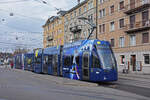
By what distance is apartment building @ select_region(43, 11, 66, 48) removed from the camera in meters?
62.0

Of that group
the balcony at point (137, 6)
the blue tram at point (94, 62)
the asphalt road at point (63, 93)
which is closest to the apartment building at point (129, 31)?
the balcony at point (137, 6)

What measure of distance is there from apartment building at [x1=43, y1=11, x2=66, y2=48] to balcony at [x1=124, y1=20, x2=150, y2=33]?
2816 centimetres

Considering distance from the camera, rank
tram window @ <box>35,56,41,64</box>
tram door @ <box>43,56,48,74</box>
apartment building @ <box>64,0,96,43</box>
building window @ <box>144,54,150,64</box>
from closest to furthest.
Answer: tram door @ <box>43,56,48,74</box>
tram window @ <box>35,56,41,64</box>
building window @ <box>144,54,150,64</box>
apartment building @ <box>64,0,96,43</box>

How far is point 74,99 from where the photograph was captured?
9281 millimetres

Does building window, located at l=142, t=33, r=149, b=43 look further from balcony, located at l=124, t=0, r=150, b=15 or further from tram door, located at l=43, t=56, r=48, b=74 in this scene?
tram door, located at l=43, t=56, r=48, b=74

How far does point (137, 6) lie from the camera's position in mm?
32469

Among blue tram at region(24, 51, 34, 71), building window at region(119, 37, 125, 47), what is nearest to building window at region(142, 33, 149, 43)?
building window at region(119, 37, 125, 47)

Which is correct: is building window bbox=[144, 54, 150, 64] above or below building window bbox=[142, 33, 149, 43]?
below

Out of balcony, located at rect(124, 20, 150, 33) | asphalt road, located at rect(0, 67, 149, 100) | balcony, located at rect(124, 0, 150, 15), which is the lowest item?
asphalt road, located at rect(0, 67, 149, 100)

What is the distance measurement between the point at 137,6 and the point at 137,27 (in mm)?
3230

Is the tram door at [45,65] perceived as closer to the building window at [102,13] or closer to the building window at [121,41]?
the building window at [121,41]

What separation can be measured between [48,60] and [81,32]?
1099 inches

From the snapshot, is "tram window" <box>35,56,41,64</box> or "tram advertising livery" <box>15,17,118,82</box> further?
"tram window" <box>35,56,41,64</box>

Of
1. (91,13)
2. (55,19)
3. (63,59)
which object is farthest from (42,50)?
(55,19)
